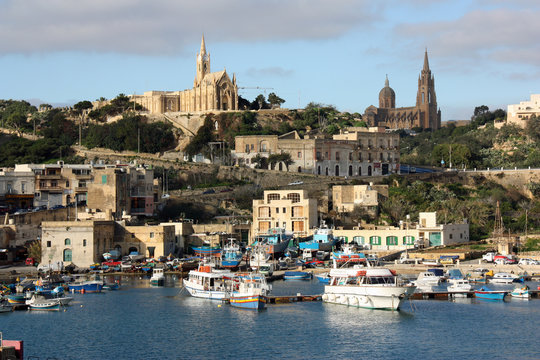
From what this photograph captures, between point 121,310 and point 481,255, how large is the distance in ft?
115

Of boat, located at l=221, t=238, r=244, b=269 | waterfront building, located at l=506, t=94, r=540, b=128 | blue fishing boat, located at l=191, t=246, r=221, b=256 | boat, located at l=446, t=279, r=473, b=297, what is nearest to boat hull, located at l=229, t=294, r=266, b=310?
boat, located at l=446, t=279, r=473, b=297

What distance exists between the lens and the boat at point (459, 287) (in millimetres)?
57031

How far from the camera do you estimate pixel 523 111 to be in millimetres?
132375

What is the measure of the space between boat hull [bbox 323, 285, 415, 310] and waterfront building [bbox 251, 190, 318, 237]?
95.8ft

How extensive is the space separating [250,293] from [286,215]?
31.2m

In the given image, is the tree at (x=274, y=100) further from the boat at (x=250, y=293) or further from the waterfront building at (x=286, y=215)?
the boat at (x=250, y=293)

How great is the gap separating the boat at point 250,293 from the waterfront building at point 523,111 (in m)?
86.0

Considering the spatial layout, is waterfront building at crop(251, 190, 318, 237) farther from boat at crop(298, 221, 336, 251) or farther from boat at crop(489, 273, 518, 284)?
boat at crop(489, 273, 518, 284)

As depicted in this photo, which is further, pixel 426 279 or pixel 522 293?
pixel 426 279

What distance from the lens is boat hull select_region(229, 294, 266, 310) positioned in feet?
169

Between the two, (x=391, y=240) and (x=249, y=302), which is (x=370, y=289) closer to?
(x=249, y=302)

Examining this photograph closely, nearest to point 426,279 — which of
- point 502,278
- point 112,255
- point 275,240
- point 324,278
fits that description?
point 502,278

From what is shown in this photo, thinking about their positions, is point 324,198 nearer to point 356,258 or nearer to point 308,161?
point 308,161

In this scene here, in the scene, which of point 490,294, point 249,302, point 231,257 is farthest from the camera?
point 231,257
